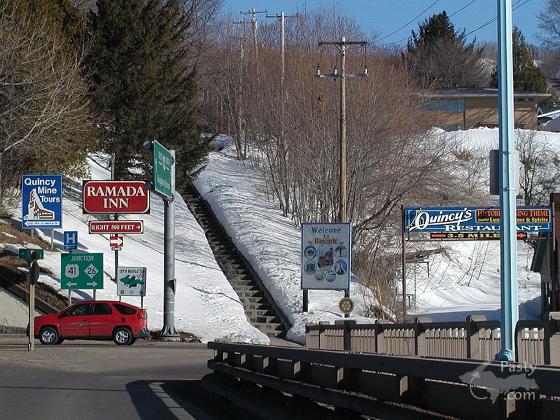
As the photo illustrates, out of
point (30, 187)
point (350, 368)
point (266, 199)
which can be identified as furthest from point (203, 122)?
point (350, 368)

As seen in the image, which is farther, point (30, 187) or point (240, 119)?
point (240, 119)

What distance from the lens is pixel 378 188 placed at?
49344mm

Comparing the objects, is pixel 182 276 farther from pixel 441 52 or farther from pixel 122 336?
pixel 441 52

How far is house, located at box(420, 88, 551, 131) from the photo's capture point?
80625 millimetres

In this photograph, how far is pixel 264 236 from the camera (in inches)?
1901

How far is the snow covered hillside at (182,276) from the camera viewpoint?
120ft

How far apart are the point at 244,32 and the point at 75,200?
93.4ft

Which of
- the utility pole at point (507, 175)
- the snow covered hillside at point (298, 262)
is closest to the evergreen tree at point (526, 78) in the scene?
the snow covered hillside at point (298, 262)

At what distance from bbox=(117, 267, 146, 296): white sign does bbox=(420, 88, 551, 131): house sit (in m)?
49.7

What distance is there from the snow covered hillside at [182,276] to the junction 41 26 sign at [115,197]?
191 inches

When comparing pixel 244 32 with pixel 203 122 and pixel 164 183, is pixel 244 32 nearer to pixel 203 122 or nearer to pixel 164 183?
pixel 203 122

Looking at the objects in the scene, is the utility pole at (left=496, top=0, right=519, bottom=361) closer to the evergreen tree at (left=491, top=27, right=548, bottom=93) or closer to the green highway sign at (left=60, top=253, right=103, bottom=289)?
the green highway sign at (left=60, top=253, right=103, bottom=289)

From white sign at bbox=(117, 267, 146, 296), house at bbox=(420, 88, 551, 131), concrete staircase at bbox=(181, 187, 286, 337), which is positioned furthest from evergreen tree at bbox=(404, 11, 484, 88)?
white sign at bbox=(117, 267, 146, 296)

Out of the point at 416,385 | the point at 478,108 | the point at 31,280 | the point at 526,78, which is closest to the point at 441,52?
the point at 526,78
